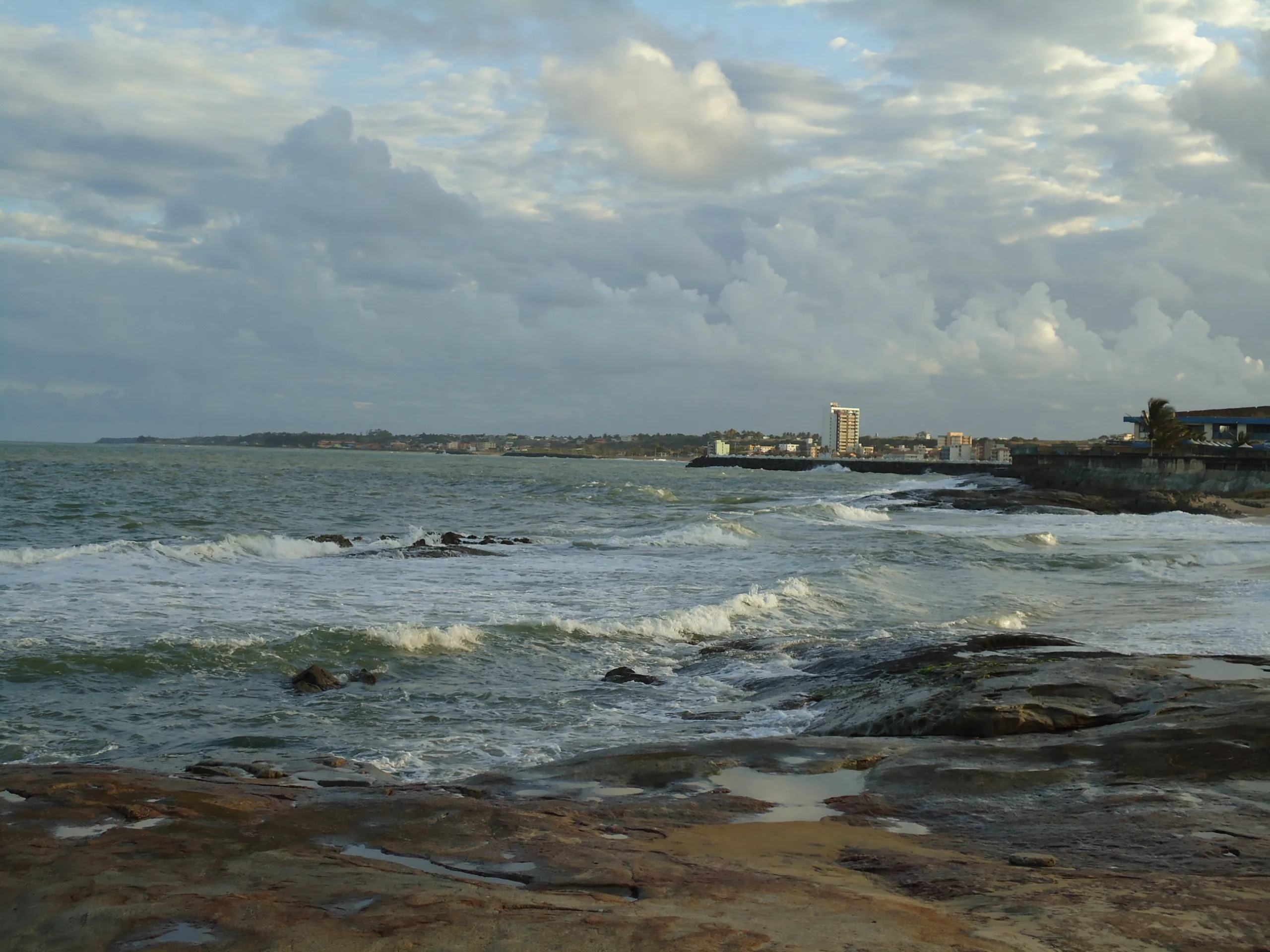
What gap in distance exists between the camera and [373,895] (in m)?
4.68

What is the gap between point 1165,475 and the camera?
2253 inches

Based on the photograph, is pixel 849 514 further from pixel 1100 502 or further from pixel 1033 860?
pixel 1033 860

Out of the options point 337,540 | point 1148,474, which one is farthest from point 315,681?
point 1148,474

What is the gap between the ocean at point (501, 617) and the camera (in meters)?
9.85

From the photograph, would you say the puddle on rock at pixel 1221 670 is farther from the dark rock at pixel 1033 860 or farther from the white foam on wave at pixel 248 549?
the white foam on wave at pixel 248 549

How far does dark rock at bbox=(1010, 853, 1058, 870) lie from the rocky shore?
3 centimetres

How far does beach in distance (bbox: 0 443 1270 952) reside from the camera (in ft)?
15.0

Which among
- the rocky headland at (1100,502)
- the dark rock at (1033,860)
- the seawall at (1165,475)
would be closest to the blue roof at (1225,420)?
the seawall at (1165,475)

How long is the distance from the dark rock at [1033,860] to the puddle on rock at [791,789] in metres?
1.31

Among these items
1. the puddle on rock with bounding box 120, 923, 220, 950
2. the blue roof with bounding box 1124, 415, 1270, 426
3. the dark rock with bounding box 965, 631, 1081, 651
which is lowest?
the dark rock with bounding box 965, 631, 1081, 651

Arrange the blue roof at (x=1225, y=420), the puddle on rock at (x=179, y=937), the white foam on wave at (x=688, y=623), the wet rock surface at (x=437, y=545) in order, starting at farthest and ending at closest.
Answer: the blue roof at (x=1225, y=420) < the wet rock surface at (x=437, y=545) < the white foam on wave at (x=688, y=623) < the puddle on rock at (x=179, y=937)

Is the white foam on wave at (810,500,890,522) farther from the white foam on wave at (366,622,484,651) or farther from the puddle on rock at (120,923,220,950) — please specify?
the puddle on rock at (120,923,220,950)

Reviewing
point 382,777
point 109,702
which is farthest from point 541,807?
point 109,702

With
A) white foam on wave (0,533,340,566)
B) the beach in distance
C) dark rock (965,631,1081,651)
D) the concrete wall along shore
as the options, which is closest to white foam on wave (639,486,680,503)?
the concrete wall along shore
